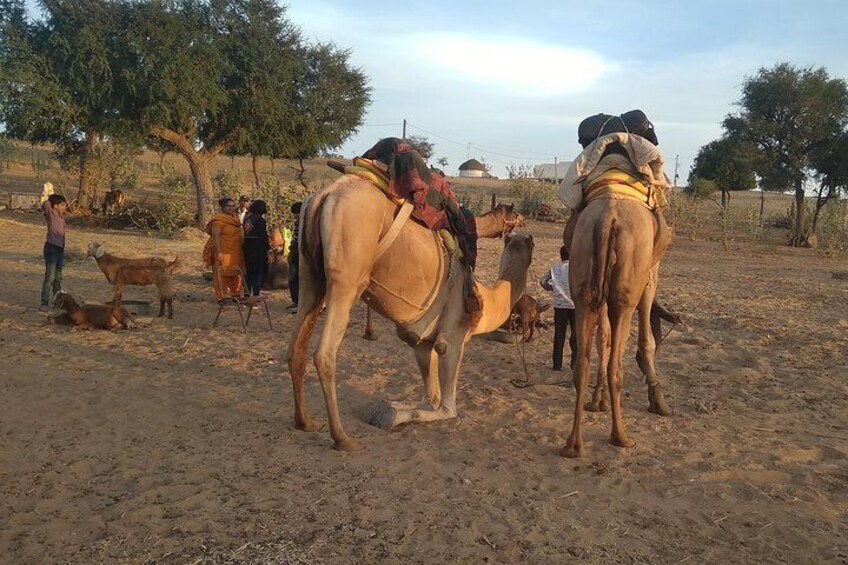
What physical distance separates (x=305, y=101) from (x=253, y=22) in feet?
11.5

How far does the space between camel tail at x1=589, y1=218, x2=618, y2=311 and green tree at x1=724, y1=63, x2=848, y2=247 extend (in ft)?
84.1

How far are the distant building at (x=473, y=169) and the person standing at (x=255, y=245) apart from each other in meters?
70.5

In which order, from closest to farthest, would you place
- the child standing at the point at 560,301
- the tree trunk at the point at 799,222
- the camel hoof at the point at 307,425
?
the camel hoof at the point at 307,425
the child standing at the point at 560,301
the tree trunk at the point at 799,222

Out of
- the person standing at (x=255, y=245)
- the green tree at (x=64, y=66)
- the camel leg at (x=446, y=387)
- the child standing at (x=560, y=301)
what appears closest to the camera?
the camel leg at (x=446, y=387)

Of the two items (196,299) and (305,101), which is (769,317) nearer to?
(196,299)

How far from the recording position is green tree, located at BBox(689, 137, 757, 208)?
2883 centimetres

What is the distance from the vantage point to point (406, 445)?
18.3 ft

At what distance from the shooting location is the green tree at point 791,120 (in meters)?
28.0

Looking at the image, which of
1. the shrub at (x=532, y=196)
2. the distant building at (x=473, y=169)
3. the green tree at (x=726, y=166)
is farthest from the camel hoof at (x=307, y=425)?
the distant building at (x=473, y=169)

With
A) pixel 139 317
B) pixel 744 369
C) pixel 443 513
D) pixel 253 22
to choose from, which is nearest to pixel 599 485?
pixel 443 513

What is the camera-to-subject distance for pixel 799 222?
1045 inches

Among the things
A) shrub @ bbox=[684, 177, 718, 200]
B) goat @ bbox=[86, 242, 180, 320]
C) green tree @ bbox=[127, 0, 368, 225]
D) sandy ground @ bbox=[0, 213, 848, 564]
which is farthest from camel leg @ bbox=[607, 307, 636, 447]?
shrub @ bbox=[684, 177, 718, 200]

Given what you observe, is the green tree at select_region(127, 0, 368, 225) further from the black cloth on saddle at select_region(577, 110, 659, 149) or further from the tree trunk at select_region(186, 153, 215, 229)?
the black cloth on saddle at select_region(577, 110, 659, 149)

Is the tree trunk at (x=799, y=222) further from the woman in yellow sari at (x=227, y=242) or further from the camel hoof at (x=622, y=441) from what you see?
the camel hoof at (x=622, y=441)
